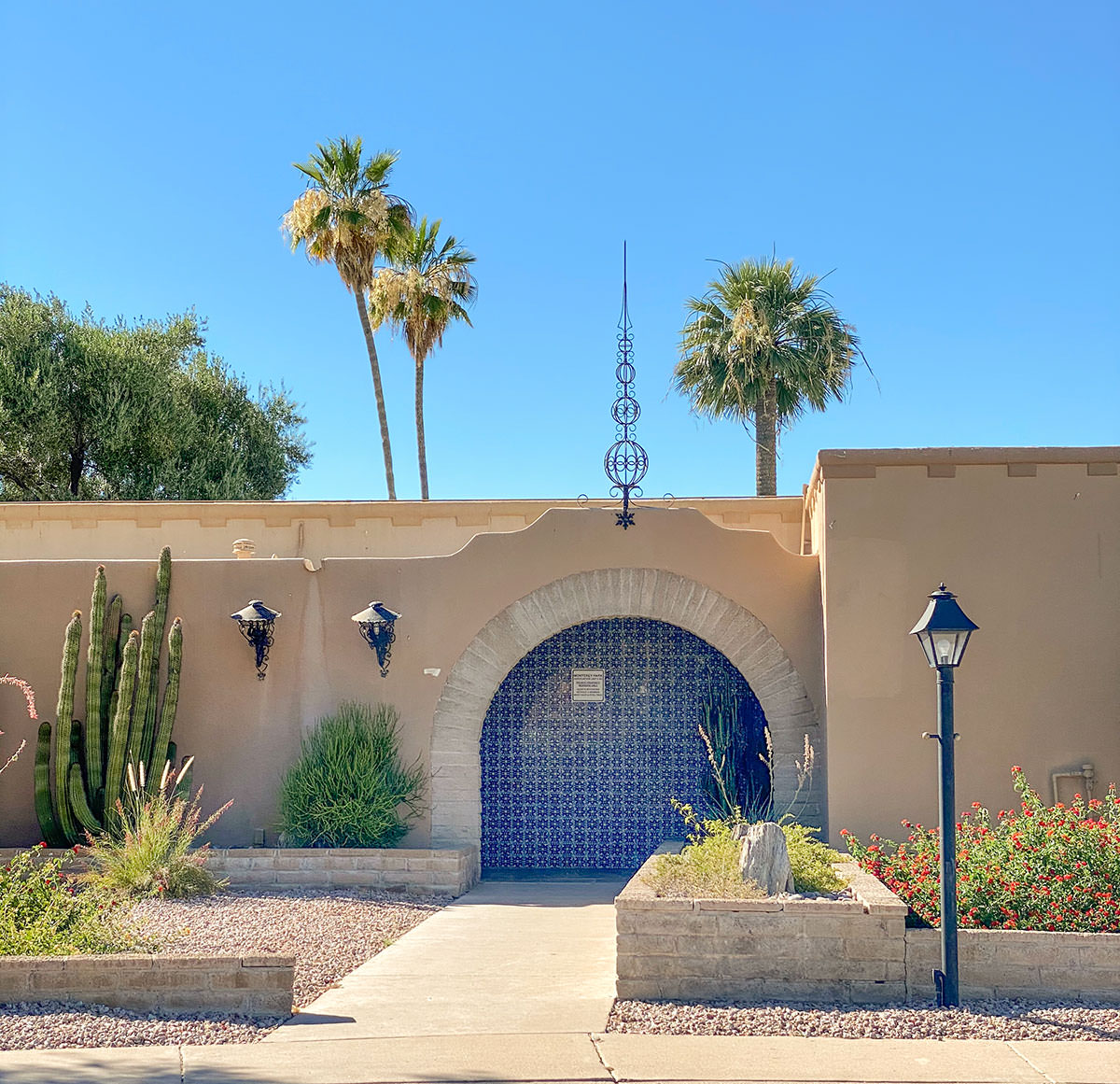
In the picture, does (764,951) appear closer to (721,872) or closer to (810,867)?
(721,872)

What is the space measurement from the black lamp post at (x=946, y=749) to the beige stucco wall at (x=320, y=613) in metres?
4.28

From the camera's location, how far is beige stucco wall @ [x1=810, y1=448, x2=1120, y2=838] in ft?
33.7

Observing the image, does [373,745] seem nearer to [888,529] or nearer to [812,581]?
[812,581]

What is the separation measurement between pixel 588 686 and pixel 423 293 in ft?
42.1

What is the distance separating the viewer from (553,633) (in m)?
11.4

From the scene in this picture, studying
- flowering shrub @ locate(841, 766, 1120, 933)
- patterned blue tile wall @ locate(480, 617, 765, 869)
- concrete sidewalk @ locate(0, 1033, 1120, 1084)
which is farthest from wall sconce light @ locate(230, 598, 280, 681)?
flowering shrub @ locate(841, 766, 1120, 933)

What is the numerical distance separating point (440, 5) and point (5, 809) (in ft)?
28.2

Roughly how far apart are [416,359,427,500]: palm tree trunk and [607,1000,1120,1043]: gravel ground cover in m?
18.0

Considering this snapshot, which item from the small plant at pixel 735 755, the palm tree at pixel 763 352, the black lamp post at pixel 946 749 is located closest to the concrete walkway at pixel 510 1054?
the black lamp post at pixel 946 749

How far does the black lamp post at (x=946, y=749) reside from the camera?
6.40m

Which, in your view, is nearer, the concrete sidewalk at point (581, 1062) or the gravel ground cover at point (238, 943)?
the concrete sidewalk at point (581, 1062)

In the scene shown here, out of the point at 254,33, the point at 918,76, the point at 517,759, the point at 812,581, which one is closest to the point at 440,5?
the point at 254,33

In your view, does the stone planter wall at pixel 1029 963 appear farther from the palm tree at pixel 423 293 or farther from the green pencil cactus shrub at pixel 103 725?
the palm tree at pixel 423 293

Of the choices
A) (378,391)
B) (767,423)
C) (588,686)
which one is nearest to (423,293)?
(378,391)
